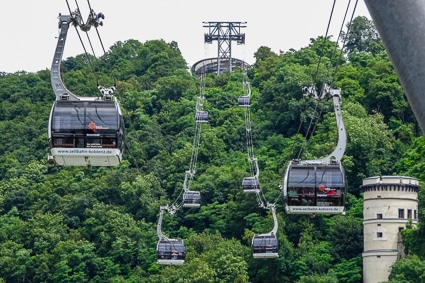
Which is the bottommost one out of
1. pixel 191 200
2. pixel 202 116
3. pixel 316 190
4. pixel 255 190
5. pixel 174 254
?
pixel 174 254

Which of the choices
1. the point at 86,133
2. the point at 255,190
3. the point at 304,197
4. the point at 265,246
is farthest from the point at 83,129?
the point at 255,190

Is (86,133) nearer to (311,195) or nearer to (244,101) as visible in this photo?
(311,195)

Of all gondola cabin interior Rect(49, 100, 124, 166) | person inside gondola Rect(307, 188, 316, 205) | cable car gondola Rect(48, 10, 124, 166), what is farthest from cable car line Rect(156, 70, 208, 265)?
gondola cabin interior Rect(49, 100, 124, 166)

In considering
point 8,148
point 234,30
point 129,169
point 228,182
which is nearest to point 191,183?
point 228,182

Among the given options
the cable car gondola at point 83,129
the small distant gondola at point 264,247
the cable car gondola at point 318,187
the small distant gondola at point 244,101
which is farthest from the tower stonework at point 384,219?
the cable car gondola at point 83,129

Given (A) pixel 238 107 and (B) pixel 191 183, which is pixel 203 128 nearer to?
(A) pixel 238 107
